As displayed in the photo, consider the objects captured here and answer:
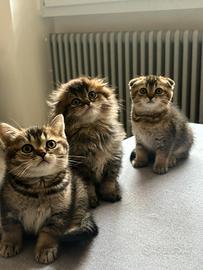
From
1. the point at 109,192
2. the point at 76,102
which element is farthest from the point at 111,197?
the point at 76,102

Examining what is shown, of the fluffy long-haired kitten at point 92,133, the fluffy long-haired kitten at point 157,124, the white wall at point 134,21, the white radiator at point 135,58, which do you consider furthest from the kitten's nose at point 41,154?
the white wall at point 134,21

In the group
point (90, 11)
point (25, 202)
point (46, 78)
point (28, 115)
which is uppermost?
point (90, 11)

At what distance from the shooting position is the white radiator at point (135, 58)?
221cm

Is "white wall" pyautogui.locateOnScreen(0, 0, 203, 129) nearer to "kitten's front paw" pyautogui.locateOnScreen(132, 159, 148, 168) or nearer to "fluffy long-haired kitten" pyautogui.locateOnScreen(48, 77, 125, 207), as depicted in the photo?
"kitten's front paw" pyautogui.locateOnScreen(132, 159, 148, 168)

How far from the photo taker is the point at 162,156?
4.03ft

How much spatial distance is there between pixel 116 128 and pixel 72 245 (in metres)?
0.42

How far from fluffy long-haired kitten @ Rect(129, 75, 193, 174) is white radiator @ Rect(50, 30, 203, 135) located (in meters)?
0.95

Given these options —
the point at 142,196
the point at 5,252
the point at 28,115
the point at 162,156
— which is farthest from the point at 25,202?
the point at 28,115

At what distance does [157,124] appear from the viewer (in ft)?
3.97

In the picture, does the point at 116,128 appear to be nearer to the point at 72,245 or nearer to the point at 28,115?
the point at 72,245

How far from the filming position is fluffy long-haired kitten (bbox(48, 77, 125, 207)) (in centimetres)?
102

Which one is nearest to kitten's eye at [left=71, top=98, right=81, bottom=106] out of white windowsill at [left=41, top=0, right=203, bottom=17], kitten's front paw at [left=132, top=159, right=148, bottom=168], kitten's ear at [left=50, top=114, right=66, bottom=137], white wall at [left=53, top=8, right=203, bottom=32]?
kitten's ear at [left=50, top=114, right=66, bottom=137]

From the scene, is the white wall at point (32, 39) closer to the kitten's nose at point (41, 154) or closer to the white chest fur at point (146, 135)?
the white chest fur at point (146, 135)

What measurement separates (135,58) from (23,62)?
90 centimetres
